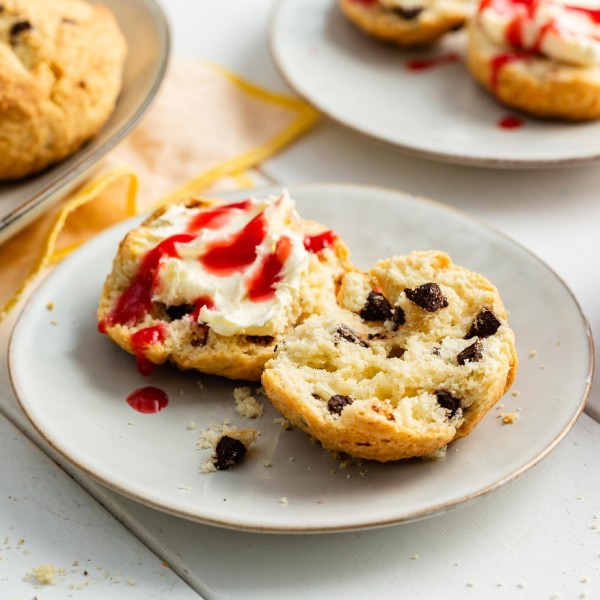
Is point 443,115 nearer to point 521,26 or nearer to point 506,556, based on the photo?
point 521,26

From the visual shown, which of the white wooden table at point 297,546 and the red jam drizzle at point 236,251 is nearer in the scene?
the white wooden table at point 297,546

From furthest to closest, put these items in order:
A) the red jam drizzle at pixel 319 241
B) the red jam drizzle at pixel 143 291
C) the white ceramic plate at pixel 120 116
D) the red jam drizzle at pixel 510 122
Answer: the red jam drizzle at pixel 510 122
the white ceramic plate at pixel 120 116
the red jam drizzle at pixel 319 241
the red jam drizzle at pixel 143 291

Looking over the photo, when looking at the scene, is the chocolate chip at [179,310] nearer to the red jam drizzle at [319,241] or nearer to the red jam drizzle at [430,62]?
the red jam drizzle at [319,241]

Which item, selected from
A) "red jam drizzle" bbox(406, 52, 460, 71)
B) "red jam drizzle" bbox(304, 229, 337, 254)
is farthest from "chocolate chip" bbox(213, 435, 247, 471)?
"red jam drizzle" bbox(406, 52, 460, 71)

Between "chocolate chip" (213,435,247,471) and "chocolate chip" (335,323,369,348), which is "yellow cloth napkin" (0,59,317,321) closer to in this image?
"chocolate chip" (213,435,247,471)

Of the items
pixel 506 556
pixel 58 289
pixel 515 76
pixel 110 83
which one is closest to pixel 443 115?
pixel 515 76

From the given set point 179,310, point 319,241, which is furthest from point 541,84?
point 179,310

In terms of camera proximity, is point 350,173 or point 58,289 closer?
point 58,289

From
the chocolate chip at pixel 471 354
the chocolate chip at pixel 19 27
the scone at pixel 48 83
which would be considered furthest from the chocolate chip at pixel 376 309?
the chocolate chip at pixel 19 27
